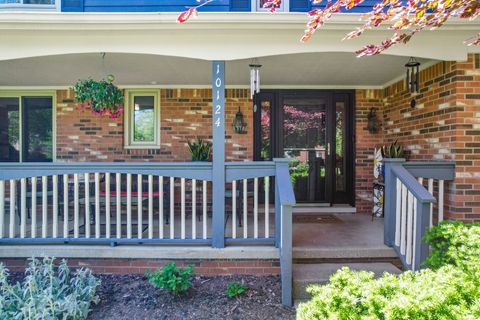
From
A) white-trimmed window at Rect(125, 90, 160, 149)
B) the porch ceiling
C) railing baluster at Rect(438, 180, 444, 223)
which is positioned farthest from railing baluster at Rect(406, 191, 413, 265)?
white-trimmed window at Rect(125, 90, 160, 149)

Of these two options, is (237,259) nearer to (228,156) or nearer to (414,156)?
(228,156)

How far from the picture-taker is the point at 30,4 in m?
4.68

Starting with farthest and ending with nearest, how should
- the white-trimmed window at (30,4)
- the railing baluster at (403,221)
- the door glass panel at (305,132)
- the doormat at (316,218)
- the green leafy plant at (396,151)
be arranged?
the door glass panel at (305,132) < the doormat at (316,218) < the green leafy plant at (396,151) < the white-trimmed window at (30,4) < the railing baluster at (403,221)

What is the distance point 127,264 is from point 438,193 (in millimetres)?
3857

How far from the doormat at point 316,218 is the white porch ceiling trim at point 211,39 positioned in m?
2.60

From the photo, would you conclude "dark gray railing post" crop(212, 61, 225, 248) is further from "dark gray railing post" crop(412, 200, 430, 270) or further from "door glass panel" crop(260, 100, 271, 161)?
"door glass panel" crop(260, 100, 271, 161)

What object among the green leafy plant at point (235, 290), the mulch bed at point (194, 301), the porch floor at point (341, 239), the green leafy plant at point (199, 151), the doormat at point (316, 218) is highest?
the green leafy plant at point (199, 151)

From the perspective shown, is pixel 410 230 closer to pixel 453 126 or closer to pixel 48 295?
pixel 453 126

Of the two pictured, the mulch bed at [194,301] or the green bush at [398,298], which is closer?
the green bush at [398,298]

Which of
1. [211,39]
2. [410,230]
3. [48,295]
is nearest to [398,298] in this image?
[410,230]

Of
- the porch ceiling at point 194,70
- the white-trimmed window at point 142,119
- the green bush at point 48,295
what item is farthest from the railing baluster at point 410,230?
the white-trimmed window at point 142,119

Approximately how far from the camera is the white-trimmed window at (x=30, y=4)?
459 centimetres

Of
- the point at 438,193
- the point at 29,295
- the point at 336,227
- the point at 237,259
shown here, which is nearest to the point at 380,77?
the point at 438,193

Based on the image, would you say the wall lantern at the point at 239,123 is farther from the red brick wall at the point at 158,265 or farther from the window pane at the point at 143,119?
the red brick wall at the point at 158,265
